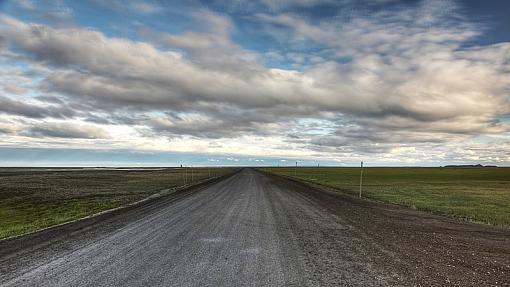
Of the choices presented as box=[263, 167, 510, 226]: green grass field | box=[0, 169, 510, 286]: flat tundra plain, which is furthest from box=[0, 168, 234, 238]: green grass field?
box=[263, 167, 510, 226]: green grass field

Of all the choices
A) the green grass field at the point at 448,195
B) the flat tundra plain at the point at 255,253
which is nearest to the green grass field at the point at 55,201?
the flat tundra plain at the point at 255,253

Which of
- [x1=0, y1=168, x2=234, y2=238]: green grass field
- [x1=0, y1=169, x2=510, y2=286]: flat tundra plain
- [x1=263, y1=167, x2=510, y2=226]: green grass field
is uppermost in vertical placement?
[x1=263, y1=167, x2=510, y2=226]: green grass field

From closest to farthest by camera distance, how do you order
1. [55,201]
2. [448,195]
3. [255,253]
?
[255,253] < [55,201] < [448,195]

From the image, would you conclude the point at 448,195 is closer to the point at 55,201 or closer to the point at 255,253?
→ the point at 255,253

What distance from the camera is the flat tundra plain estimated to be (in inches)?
283

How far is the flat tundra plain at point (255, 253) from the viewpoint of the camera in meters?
7.18

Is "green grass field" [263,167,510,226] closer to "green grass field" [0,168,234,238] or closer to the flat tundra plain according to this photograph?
the flat tundra plain

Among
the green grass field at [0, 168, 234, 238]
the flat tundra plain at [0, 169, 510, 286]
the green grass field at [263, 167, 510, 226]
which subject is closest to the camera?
the flat tundra plain at [0, 169, 510, 286]

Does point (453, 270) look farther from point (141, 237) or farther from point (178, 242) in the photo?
point (141, 237)

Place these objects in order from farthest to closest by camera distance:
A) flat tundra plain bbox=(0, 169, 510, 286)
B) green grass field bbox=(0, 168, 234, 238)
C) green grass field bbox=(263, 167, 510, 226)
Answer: green grass field bbox=(263, 167, 510, 226) < green grass field bbox=(0, 168, 234, 238) < flat tundra plain bbox=(0, 169, 510, 286)

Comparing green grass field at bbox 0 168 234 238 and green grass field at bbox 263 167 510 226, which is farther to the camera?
green grass field at bbox 263 167 510 226

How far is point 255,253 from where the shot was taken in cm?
926

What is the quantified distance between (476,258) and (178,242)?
25.9ft

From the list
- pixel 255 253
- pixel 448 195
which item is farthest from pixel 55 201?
pixel 448 195
